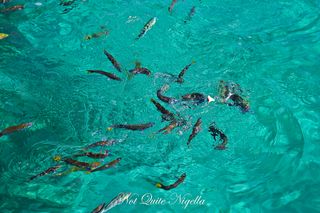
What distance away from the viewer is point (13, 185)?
6965 millimetres

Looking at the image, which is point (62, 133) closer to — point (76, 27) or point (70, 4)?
point (76, 27)

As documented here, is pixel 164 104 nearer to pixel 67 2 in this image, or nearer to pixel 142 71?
pixel 142 71

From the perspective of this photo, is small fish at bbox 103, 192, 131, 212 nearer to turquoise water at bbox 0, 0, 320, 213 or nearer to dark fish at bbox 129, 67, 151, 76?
turquoise water at bbox 0, 0, 320, 213

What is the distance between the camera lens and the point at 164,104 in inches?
311

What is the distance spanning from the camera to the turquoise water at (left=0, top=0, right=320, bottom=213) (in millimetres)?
7395

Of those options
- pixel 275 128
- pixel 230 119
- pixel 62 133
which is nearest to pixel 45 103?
pixel 62 133

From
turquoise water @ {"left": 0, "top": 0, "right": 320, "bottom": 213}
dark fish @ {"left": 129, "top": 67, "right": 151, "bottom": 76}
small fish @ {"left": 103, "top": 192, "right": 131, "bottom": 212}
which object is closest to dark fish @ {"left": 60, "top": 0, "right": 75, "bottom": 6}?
turquoise water @ {"left": 0, "top": 0, "right": 320, "bottom": 213}

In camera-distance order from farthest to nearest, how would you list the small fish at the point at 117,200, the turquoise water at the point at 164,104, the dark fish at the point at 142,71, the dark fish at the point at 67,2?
the dark fish at the point at 67,2 → the turquoise water at the point at 164,104 → the dark fish at the point at 142,71 → the small fish at the point at 117,200

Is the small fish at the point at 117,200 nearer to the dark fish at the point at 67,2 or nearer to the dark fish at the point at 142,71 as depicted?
the dark fish at the point at 142,71

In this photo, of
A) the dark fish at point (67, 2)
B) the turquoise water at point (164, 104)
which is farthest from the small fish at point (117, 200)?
the dark fish at point (67, 2)

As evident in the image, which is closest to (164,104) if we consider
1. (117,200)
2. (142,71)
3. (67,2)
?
(142,71)

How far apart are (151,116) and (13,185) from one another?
11.0 ft

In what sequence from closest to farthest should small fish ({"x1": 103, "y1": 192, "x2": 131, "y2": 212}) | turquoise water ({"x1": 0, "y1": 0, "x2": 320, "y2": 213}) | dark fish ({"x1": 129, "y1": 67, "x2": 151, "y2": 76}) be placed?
small fish ({"x1": 103, "y1": 192, "x2": 131, "y2": 212}) < dark fish ({"x1": 129, "y1": 67, "x2": 151, "y2": 76}) < turquoise water ({"x1": 0, "y1": 0, "x2": 320, "y2": 213})

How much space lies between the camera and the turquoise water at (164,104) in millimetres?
7395
